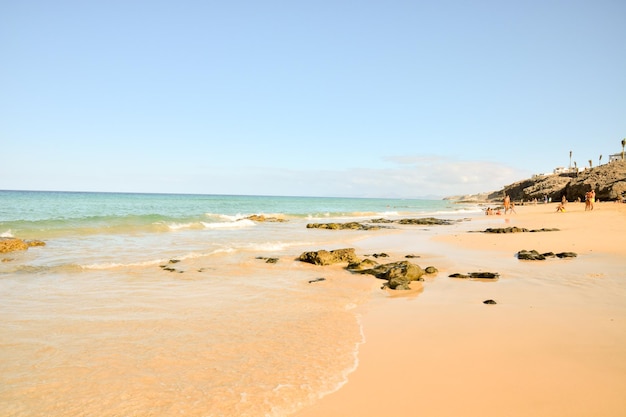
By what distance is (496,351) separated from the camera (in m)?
4.64

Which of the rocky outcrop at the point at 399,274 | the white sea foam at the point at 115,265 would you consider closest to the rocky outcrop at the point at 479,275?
the rocky outcrop at the point at 399,274

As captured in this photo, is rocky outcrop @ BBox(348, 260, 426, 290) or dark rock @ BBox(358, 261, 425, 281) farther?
dark rock @ BBox(358, 261, 425, 281)

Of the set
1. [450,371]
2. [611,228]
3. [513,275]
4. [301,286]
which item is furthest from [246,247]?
[611,228]

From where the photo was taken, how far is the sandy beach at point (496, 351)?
343 centimetres

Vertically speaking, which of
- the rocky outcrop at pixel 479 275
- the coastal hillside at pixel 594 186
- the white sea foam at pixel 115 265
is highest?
the coastal hillside at pixel 594 186

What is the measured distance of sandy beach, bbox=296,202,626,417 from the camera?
3430 millimetres

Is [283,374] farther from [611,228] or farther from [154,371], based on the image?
[611,228]

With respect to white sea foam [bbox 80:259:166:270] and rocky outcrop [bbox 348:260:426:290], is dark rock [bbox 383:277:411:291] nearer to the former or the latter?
rocky outcrop [bbox 348:260:426:290]

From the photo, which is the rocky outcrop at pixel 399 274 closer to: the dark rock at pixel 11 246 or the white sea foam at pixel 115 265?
the white sea foam at pixel 115 265

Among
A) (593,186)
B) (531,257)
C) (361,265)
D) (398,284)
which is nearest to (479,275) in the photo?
(398,284)

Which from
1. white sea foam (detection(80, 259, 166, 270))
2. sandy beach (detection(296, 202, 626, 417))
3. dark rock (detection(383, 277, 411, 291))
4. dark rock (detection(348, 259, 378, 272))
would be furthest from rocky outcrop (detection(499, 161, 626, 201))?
white sea foam (detection(80, 259, 166, 270))

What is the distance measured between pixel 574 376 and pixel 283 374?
10.1ft

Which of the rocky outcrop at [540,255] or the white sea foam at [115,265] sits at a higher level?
the rocky outcrop at [540,255]

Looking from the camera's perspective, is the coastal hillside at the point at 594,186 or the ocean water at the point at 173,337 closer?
the ocean water at the point at 173,337
